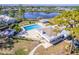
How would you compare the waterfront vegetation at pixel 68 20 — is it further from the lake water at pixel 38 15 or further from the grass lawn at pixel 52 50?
the grass lawn at pixel 52 50

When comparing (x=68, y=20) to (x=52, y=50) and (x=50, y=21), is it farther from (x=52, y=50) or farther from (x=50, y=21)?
(x=52, y=50)

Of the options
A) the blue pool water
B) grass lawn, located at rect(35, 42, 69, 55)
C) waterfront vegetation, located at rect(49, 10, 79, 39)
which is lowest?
grass lawn, located at rect(35, 42, 69, 55)

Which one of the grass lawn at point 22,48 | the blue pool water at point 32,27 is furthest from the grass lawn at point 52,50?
the blue pool water at point 32,27

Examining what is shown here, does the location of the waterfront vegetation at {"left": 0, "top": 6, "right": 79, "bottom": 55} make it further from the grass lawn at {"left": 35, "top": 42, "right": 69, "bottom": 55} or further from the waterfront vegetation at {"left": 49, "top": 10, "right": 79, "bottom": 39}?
the grass lawn at {"left": 35, "top": 42, "right": 69, "bottom": 55}

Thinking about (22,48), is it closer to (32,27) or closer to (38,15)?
(32,27)

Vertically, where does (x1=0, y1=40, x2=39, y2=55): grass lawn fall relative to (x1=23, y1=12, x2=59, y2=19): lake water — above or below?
below

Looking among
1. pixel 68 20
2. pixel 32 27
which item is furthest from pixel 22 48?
pixel 68 20

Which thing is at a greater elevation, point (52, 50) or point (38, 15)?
point (38, 15)

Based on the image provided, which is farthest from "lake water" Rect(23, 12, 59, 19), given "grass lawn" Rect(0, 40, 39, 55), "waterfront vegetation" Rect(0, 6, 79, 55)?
"grass lawn" Rect(0, 40, 39, 55)

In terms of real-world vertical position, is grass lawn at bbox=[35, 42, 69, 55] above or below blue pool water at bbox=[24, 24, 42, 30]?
below

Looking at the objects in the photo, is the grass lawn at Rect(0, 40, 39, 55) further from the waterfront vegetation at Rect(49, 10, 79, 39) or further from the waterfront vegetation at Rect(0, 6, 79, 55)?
the waterfront vegetation at Rect(49, 10, 79, 39)

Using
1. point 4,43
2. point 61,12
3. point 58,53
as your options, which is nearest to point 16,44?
point 4,43
